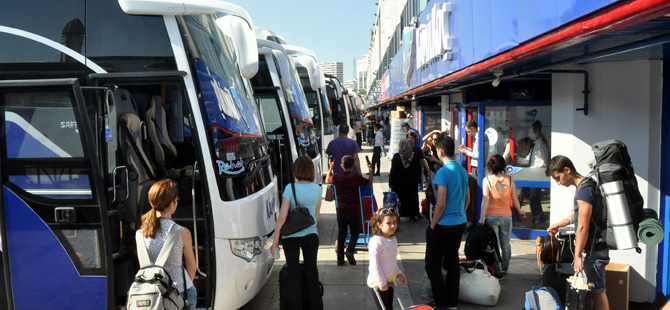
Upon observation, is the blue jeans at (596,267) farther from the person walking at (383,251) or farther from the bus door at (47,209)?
the bus door at (47,209)

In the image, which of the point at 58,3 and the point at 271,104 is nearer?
the point at 58,3

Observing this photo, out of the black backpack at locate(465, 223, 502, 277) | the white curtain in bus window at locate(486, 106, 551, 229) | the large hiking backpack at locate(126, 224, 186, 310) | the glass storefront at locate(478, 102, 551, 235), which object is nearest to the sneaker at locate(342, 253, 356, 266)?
the black backpack at locate(465, 223, 502, 277)

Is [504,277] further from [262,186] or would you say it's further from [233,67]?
[233,67]

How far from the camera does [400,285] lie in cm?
705

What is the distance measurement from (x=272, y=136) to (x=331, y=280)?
13.2ft

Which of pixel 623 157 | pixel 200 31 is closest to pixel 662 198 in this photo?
pixel 623 157

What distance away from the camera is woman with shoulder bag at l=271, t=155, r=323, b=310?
5.48 metres

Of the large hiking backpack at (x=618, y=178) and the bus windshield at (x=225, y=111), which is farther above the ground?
the bus windshield at (x=225, y=111)

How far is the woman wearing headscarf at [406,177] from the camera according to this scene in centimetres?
1025

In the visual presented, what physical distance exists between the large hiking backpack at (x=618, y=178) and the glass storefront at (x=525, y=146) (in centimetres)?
405

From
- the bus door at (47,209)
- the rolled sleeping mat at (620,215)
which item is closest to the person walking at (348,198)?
the bus door at (47,209)

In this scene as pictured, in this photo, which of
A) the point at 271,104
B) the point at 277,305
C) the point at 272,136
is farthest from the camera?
the point at 271,104

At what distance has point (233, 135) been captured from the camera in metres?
5.28

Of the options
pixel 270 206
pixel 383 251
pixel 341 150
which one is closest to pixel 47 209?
pixel 270 206
